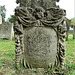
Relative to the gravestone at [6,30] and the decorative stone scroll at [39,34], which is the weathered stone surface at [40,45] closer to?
the decorative stone scroll at [39,34]

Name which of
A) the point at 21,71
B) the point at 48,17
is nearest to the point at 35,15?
the point at 48,17

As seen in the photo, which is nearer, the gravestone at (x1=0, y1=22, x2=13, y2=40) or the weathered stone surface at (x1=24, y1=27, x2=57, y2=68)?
the weathered stone surface at (x1=24, y1=27, x2=57, y2=68)

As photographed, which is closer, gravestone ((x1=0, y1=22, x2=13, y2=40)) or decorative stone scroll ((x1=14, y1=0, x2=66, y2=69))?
decorative stone scroll ((x1=14, y1=0, x2=66, y2=69))

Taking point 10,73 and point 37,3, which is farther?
point 37,3

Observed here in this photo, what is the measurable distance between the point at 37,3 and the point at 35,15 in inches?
14.6

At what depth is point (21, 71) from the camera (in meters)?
2.55

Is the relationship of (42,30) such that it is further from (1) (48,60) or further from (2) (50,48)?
(1) (48,60)

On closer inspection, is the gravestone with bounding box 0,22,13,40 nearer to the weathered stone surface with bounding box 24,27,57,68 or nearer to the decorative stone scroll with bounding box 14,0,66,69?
the decorative stone scroll with bounding box 14,0,66,69

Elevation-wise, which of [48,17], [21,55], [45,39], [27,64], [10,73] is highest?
[48,17]

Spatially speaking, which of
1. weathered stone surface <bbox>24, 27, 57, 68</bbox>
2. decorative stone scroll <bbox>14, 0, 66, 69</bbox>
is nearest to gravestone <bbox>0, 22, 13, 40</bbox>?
decorative stone scroll <bbox>14, 0, 66, 69</bbox>

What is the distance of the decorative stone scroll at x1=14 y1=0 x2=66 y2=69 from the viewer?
2.48 metres

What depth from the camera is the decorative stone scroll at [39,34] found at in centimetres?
248

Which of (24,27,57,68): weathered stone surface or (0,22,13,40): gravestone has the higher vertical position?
(0,22,13,40): gravestone

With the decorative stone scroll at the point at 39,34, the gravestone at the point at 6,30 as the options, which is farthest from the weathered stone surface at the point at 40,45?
the gravestone at the point at 6,30
